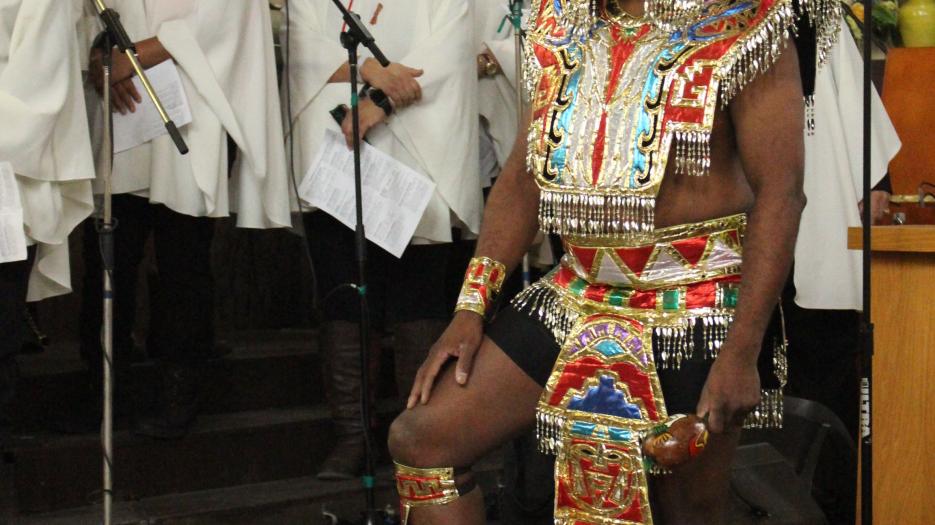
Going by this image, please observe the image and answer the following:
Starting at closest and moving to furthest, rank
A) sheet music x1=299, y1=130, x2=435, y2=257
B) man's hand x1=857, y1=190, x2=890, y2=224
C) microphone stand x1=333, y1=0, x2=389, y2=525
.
A: microphone stand x1=333, y1=0, x2=389, y2=525
sheet music x1=299, y1=130, x2=435, y2=257
man's hand x1=857, y1=190, x2=890, y2=224

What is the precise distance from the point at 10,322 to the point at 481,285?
165 centimetres

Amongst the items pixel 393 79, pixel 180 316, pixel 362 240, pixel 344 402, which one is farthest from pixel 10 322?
pixel 393 79

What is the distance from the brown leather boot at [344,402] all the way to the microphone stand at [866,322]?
1915 mm

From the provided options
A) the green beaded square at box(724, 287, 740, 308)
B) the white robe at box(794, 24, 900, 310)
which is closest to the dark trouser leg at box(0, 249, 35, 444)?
the green beaded square at box(724, 287, 740, 308)

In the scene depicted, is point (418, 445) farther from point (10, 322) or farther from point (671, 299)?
point (10, 322)

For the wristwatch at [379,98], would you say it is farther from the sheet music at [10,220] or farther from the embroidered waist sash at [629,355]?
the embroidered waist sash at [629,355]

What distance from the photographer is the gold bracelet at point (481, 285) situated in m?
2.75

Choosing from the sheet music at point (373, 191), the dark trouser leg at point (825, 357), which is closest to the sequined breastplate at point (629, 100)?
the sheet music at point (373, 191)

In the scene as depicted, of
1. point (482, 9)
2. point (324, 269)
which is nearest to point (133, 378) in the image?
point (324, 269)

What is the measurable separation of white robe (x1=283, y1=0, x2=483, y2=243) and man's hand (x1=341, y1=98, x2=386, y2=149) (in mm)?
57

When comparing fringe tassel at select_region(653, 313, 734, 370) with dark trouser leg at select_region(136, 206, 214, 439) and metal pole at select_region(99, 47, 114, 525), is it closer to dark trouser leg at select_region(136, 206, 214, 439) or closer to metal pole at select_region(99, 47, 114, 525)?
metal pole at select_region(99, 47, 114, 525)

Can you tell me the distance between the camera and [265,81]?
432 centimetres

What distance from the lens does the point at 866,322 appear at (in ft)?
9.52

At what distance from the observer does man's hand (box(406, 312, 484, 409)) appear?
2.64 m
